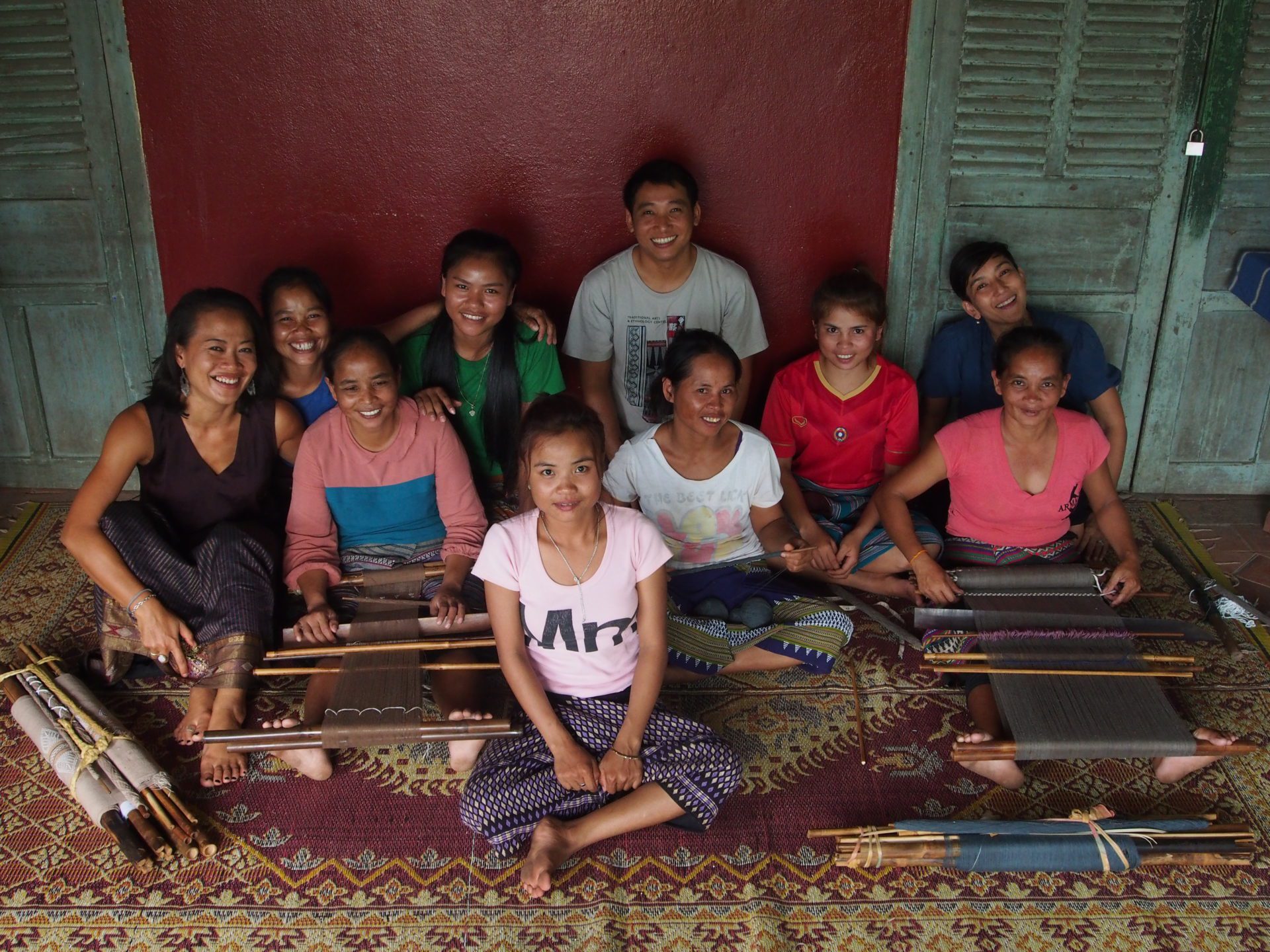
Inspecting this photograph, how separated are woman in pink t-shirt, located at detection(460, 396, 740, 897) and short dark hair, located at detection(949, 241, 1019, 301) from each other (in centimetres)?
152

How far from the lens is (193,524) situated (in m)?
2.92

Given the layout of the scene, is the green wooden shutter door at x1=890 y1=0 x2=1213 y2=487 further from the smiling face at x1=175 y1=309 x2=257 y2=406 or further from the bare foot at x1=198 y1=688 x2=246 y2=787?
the bare foot at x1=198 y1=688 x2=246 y2=787

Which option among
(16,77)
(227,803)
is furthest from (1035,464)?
(16,77)

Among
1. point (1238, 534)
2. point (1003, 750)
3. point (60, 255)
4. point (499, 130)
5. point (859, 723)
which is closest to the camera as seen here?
point (1003, 750)

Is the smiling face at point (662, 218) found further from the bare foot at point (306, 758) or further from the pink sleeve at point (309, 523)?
the bare foot at point (306, 758)

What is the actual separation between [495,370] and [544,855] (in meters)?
1.50

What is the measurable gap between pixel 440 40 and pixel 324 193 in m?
0.60

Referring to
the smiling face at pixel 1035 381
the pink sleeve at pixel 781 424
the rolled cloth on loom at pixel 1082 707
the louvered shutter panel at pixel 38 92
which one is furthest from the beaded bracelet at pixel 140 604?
the smiling face at pixel 1035 381

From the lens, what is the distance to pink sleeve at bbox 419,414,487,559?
114 inches

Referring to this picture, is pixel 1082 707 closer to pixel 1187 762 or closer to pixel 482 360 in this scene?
pixel 1187 762

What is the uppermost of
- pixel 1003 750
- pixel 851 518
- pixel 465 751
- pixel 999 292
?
pixel 999 292

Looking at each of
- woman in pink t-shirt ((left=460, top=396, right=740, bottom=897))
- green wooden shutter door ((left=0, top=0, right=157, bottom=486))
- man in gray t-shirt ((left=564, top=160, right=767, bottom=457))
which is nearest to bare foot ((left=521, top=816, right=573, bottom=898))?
woman in pink t-shirt ((left=460, top=396, right=740, bottom=897))

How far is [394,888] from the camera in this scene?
2197mm

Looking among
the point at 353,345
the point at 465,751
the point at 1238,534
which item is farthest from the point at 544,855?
the point at 1238,534
